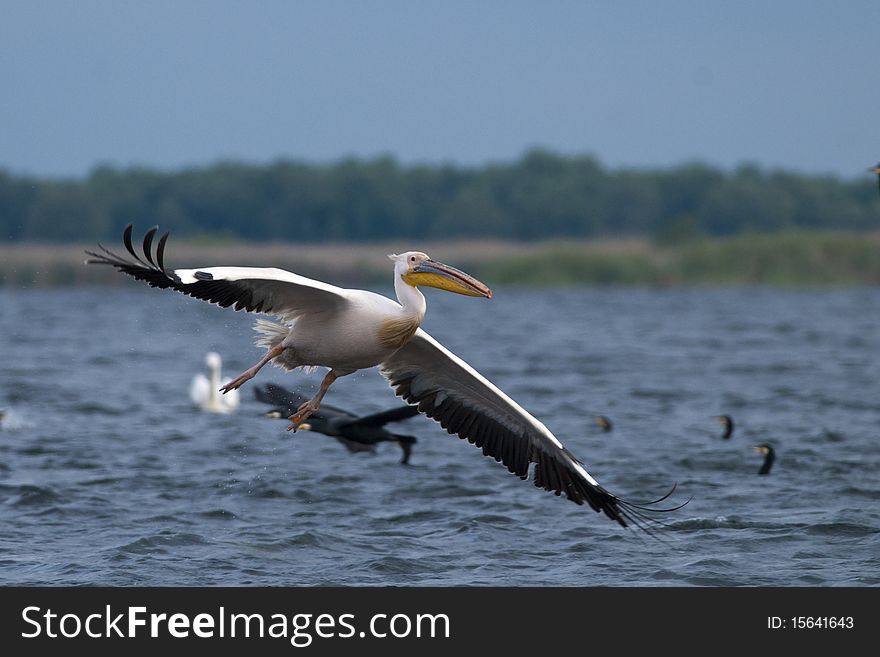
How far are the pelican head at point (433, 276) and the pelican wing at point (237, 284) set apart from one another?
1.27 ft

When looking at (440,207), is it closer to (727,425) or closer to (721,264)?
(721,264)

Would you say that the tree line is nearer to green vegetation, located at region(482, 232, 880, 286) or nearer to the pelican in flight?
green vegetation, located at region(482, 232, 880, 286)

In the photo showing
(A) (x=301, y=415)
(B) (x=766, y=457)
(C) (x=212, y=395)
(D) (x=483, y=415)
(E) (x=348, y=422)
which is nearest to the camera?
(A) (x=301, y=415)

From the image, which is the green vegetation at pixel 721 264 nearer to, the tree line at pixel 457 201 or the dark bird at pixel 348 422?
the tree line at pixel 457 201

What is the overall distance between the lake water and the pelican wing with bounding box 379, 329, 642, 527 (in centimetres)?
60

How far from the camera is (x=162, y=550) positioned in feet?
30.5

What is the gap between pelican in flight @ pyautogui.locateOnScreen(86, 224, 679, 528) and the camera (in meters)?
7.86

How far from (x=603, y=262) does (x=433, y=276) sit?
37.6 metres

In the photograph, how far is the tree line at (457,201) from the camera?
222 ft

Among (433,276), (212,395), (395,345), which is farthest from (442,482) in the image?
(212,395)

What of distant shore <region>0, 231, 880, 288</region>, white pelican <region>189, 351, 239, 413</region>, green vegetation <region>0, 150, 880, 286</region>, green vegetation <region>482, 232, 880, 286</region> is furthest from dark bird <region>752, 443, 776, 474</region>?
green vegetation <region>0, 150, 880, 286</region>

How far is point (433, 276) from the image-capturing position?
8078 mm
